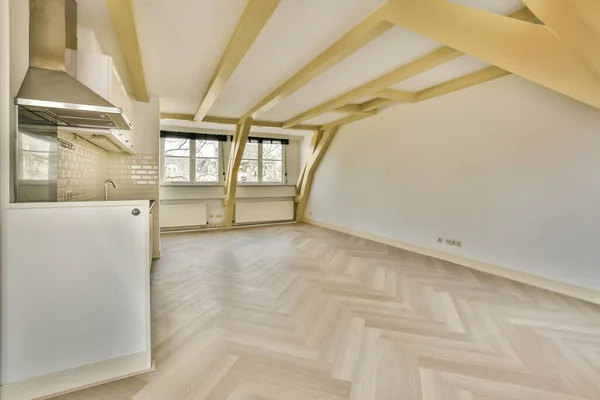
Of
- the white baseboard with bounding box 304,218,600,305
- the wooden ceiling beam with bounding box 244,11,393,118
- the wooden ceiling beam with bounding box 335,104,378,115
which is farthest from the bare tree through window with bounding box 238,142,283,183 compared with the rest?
the white baseboard with bounding box 304,218,600,305

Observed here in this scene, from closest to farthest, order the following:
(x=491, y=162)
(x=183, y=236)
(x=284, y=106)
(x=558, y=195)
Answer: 1. (x=558, y=195)
2. (x=491, y=162)
3. (x=284, y=106)
4. (x=183, y=236)

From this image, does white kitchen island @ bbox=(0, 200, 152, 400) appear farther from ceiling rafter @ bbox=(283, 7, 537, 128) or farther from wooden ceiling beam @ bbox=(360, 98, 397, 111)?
wooden ceiling beam @ bbox=(360, 98, 397, 111)

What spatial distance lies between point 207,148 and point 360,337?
605cm

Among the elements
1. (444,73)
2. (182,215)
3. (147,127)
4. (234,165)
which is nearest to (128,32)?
(147,127)

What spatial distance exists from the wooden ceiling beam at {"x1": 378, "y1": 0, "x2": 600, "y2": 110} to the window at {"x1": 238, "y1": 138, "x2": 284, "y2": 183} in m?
5.61

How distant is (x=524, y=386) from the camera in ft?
5.13

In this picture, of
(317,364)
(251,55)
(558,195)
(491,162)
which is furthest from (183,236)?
(558,195)

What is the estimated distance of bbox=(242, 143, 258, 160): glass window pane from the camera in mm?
7383

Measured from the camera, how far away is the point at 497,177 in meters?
3.47

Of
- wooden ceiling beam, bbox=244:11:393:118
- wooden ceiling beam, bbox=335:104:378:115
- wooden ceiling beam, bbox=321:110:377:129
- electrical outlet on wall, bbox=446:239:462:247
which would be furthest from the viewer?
wooden ceiling beam, bbox=321:110:377:129

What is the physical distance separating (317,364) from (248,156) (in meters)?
6.26

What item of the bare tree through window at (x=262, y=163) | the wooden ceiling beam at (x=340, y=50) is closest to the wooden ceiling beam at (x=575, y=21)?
the wooden ceiling beam at (x=340, y=50)

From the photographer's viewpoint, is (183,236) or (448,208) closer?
(448,208)

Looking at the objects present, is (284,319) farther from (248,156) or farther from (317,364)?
(248,156)
